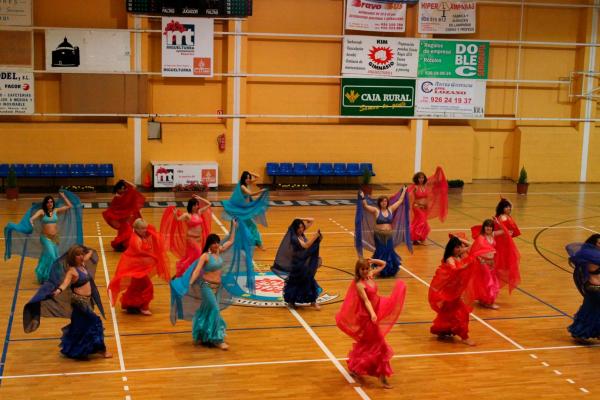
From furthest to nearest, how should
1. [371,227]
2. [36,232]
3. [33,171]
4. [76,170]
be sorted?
[76,170] → [33,171] → [371,227] → [36,232]

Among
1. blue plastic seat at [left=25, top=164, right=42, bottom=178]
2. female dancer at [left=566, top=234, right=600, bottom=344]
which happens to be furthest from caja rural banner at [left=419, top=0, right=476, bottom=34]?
female dancer at [left=566, top=234, right=600, bottom=344]

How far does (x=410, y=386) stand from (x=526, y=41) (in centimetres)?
1923

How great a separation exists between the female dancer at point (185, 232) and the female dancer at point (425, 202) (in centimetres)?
552

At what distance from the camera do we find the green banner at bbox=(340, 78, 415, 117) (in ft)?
85.3

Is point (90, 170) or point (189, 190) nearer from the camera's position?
point (189, 190)

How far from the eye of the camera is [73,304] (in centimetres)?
1105

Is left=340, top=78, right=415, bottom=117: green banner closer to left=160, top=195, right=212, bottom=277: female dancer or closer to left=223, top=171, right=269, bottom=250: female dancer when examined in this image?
left=223, top=171, right=269, bottom=250: female dancer

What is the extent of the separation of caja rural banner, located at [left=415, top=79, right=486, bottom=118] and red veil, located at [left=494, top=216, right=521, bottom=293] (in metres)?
12.5

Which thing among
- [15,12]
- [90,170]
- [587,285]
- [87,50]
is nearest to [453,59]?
[87,50]

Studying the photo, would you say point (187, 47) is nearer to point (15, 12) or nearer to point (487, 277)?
point (15, 12)

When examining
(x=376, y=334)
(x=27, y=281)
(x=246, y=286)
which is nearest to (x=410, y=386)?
(x=376, y=334)

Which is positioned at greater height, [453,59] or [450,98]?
[453,59]

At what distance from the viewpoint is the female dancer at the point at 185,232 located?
47.2ft

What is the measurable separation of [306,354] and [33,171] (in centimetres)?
1453
